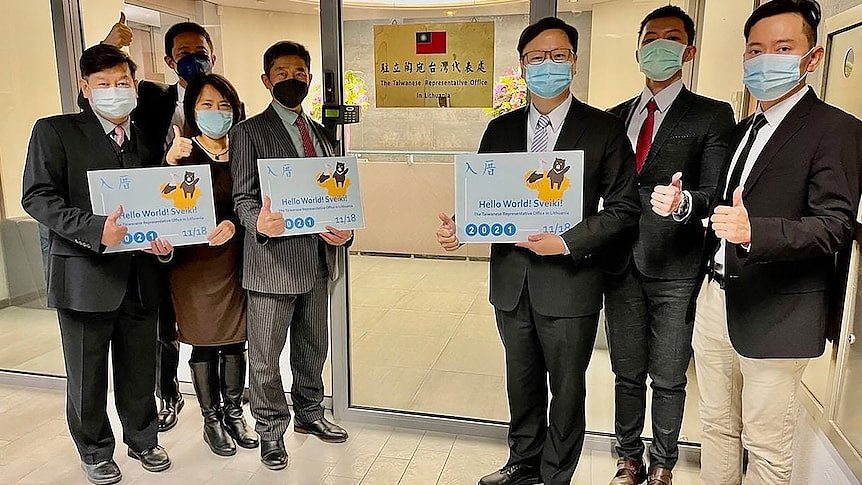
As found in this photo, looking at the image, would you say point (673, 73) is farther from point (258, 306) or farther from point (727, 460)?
point (258, 306)

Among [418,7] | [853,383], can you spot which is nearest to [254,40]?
[418,7]

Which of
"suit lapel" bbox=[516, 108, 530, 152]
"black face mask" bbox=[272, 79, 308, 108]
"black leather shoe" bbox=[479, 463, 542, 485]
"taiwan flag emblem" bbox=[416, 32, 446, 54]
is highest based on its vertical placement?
"taiwan flag emblem" bbox=[416, 32, 446, 54]

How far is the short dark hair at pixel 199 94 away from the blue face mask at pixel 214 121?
3cm

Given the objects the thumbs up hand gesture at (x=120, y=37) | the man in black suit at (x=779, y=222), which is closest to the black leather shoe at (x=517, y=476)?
the man in black suit at (x=779, y=222)

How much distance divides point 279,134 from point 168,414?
153 cm

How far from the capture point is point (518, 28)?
2797 millimetres

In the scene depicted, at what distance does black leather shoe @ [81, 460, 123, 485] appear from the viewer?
2.60m

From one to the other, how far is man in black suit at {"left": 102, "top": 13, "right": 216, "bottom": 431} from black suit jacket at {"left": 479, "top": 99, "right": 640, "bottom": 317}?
1.46 meters

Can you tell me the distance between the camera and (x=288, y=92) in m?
2.61

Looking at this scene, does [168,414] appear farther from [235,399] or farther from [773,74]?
[773,74]

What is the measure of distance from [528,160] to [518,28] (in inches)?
35.6

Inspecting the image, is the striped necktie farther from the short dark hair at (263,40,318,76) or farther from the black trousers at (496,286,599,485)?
the short dark hair at (263,40,318,76)

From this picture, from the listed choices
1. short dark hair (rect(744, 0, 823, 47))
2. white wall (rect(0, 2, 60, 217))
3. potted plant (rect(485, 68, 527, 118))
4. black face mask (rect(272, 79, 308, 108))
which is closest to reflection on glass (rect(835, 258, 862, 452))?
short dark hair (rect(744, 0, 823, 47))

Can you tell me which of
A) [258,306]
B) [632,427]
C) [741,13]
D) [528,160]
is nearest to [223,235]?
[258,306]
